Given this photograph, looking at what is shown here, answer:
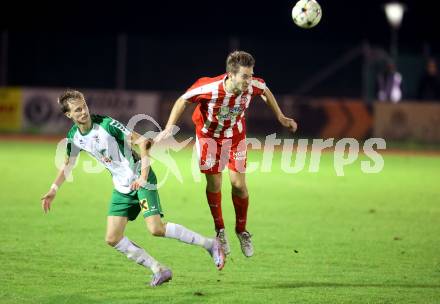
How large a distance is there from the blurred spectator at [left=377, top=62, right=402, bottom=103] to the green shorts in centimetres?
1755

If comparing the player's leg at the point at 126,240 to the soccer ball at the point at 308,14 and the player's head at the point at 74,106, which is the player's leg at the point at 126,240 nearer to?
the player's head at the point at 74,106

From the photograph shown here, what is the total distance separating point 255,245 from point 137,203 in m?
2.41

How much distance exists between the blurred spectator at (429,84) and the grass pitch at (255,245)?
911cm

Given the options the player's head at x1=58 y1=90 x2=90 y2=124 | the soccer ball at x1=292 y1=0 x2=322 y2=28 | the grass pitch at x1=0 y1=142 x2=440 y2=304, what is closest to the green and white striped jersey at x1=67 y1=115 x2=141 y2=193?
the player's head at x1=58 y1=90 x2=90 y2=124

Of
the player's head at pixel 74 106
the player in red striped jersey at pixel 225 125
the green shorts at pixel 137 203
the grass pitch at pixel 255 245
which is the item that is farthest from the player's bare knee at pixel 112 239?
the player in red striped jersey at pixel 225 125

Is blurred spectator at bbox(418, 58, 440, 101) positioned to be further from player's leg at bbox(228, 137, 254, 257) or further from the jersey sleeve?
the jersey sleeve

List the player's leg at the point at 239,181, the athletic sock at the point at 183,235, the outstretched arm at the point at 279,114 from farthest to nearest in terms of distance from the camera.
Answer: the player's leg at the point at 239,181 < the outstretched arm at the point at 279,114 < the athletic sock at the point at 183,235

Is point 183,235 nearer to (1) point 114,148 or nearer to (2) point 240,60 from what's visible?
(1) point 114,148

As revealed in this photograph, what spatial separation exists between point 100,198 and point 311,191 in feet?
11.9

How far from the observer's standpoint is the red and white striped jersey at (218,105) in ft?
28.1

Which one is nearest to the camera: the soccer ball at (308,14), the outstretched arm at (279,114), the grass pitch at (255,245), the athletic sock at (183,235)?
the grass pitch at (255,245)

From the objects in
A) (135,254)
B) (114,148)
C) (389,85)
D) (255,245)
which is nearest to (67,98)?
(114,148)

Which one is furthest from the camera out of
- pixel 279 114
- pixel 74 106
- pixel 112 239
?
pixel 279 114

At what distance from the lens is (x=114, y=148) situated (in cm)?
778
